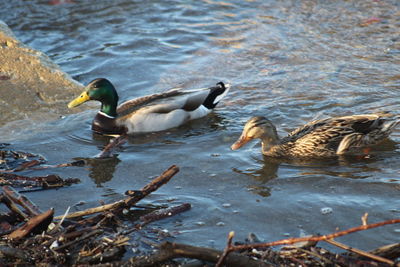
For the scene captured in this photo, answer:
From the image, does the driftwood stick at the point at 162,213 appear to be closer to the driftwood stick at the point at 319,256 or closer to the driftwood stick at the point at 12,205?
the driftwood stick at the point at 12,205

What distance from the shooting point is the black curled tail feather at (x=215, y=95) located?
905 cm

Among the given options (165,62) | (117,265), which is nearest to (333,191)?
(117,265)

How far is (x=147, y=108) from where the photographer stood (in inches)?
342

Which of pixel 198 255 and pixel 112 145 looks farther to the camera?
pixel 112 145

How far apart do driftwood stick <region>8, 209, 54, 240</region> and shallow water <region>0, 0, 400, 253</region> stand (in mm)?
990

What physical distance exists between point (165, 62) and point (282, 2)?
3.49 m

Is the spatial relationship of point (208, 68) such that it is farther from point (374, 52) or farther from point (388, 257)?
point (388, 257)

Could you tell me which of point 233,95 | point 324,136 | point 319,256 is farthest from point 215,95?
point 319,256

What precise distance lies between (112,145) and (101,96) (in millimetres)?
1427

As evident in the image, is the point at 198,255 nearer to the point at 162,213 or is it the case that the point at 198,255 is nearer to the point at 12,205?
the point at 162,213

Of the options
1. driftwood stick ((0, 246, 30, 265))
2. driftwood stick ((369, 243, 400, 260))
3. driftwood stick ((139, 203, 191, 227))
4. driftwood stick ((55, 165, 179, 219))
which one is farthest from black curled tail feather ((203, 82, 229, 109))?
driftwood stick ((369, 243, 400, 260))

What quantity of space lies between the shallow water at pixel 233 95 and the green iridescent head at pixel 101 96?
0.28m

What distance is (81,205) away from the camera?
5855 millimetres

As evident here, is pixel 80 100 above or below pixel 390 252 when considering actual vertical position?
below
